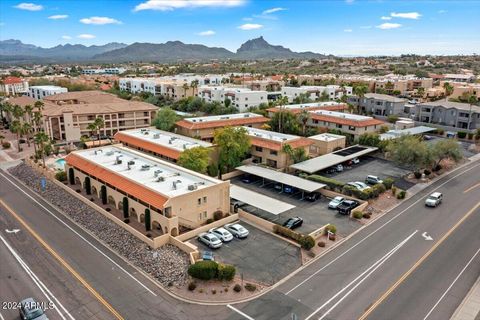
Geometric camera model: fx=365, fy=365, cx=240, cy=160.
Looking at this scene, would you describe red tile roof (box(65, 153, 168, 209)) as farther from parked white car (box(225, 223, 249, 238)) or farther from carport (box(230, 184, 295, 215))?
carport (box(230, 184, 295, 215))

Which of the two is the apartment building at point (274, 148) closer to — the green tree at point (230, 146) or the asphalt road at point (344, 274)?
the green tree at point (230, 146)

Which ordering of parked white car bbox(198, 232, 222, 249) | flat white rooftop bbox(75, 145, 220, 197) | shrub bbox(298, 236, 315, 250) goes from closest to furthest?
shrub bbox(298, 236, 315, 250)
parked white car bbox(198, 232, 222, 249)
flat white rooftop bbox(75, 145, 220, 197)

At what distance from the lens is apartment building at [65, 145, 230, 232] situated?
1642 inches

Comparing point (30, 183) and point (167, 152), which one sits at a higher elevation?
point (167, 152)

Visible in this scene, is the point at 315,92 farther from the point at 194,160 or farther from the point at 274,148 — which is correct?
the point at 194,160

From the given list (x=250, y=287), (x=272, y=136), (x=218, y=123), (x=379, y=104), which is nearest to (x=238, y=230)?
(x=250, y=287)

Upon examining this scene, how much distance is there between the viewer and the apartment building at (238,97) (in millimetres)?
117750

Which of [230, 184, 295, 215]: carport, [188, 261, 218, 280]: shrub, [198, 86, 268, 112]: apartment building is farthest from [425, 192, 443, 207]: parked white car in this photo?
[198, 86, 268, 112]: apartment building

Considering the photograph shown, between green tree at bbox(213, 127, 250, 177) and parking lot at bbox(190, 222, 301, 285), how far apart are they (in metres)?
21.5

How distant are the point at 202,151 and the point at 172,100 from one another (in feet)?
290

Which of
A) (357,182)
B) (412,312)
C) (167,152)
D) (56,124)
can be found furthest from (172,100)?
(412,312)

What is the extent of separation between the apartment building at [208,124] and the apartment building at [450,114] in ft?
160

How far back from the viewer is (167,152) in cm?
6275

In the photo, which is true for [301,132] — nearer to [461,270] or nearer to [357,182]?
[357,182]
